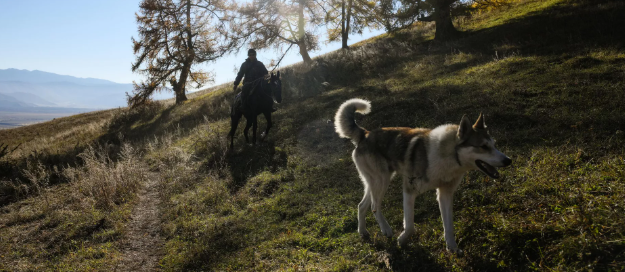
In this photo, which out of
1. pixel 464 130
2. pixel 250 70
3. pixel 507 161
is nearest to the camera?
pixel 507 161

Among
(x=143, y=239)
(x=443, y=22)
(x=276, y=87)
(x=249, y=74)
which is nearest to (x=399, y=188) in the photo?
(x=143, y=239)

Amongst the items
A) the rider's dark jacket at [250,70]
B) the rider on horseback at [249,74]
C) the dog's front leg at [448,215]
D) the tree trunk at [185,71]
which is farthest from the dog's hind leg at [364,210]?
the tree trunk at [185,71]

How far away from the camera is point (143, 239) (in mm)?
6168

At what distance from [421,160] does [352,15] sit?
73.1 ft

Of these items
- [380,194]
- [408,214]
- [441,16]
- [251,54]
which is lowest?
[408,214]

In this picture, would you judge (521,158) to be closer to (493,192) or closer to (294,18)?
(493,192)

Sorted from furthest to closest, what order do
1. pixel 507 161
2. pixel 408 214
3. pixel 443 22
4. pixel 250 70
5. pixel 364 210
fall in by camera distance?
pixel 443 22 < pixel 250 70 < pixel 364 210 < pixel 408 214 < pixel 507 161

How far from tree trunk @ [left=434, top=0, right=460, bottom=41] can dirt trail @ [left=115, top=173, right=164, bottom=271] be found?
53.1 feet

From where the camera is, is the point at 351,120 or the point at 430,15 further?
the point at 430,15

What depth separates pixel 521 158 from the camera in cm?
529

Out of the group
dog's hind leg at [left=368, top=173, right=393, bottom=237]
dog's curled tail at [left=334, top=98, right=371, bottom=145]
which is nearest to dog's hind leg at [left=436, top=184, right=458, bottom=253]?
dog's hind leg at [left=368, top=173, right=393, bottom=237]

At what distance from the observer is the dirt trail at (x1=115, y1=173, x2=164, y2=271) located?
5270 millimetres

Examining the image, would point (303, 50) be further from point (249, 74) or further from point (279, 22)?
point (249, 74)

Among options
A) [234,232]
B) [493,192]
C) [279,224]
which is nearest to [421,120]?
[493,192]
